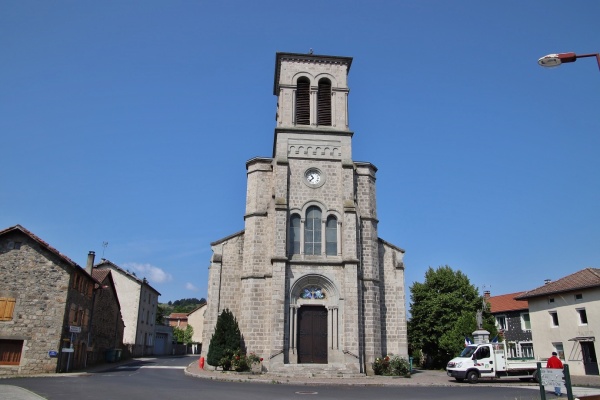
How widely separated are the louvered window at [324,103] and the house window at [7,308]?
794 inches

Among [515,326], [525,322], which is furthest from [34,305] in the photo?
[515,326]

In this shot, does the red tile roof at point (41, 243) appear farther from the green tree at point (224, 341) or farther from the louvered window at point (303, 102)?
the louvered window at point (303, 102)

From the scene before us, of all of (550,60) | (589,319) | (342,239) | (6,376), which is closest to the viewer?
(550,60)

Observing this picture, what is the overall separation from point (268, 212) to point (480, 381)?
14359 mm

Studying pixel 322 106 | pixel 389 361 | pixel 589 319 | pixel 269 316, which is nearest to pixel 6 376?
pixel 269 316

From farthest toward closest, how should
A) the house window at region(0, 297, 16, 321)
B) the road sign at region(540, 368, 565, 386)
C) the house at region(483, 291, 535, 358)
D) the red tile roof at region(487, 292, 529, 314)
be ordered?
the red tile roof at region(487, 292, 529, 314), the house at region(483, 291, 535, 358), the house window at region(0, 297, 16, 321), the road sign at region(540, 368, 565, 386)

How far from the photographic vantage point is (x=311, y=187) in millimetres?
27656

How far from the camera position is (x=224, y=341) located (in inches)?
942

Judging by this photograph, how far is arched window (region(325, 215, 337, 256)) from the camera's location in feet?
87.0

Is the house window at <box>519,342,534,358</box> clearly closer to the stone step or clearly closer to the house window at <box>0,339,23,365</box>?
the stone step

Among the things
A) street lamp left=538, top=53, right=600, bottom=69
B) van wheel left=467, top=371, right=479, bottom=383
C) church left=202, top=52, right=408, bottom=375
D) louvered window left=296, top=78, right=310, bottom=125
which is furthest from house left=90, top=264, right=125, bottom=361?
street lamp left=538, top=53, right=600, bottom=69

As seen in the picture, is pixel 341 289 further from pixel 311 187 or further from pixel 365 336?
pixel 311 187

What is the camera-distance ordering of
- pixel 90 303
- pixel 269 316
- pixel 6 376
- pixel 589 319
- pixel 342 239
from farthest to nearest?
pixel 90 303 < pixel 589 319 < pixel 342 239 < pixel 269 316 < pixel 6 376

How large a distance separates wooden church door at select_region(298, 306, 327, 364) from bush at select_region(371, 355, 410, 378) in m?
2.82
